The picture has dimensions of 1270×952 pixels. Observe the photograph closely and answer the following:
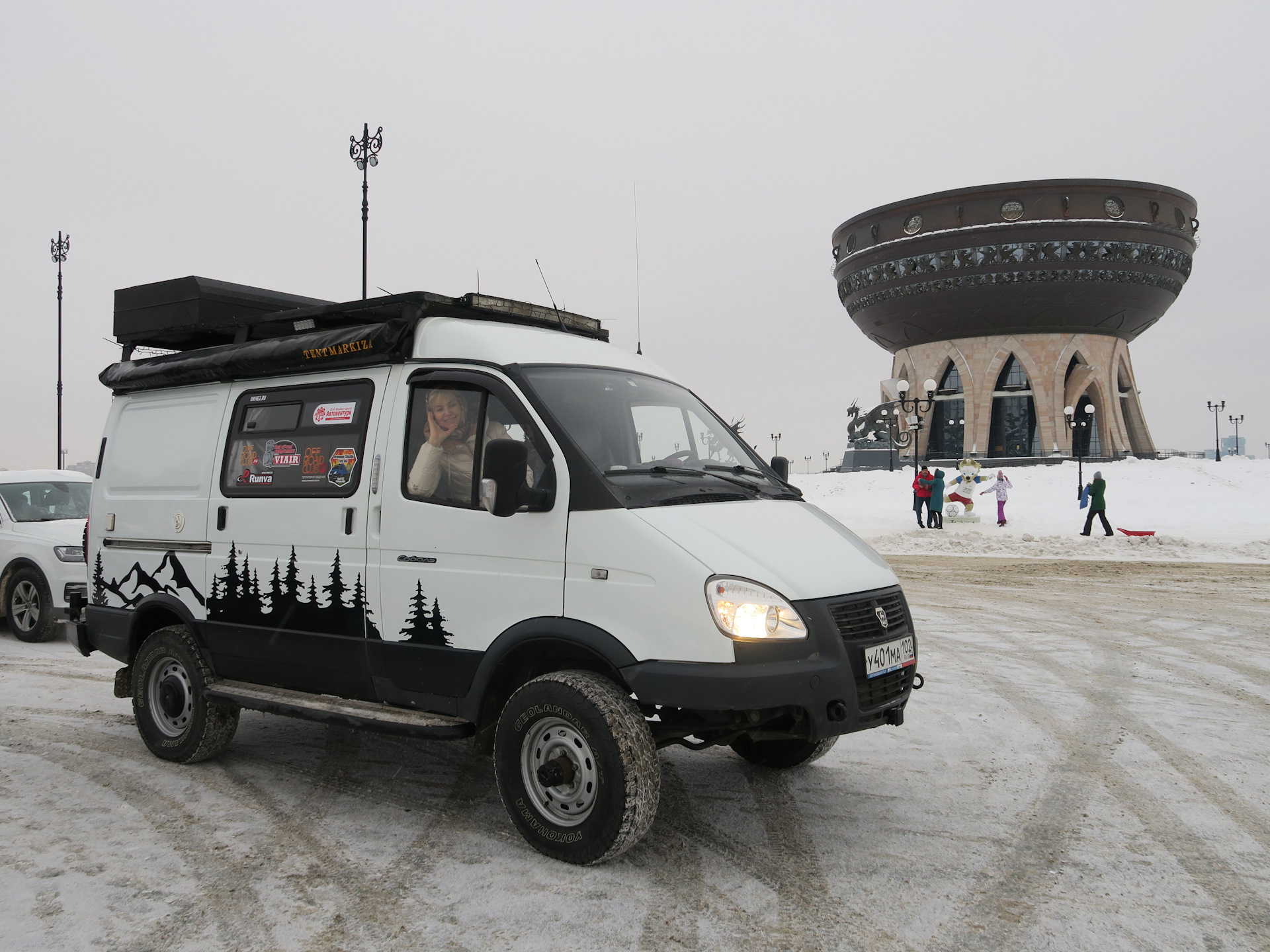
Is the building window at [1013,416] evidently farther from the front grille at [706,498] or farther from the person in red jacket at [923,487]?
the front grille at [706,498]

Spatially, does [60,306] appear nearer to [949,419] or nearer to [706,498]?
[706,498]

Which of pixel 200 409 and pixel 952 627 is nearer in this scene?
pixel 200 409

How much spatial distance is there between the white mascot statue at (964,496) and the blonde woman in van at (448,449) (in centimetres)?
2908

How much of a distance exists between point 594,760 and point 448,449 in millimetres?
1738

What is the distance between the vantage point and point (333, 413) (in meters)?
5.60

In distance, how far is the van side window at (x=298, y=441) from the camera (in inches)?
215

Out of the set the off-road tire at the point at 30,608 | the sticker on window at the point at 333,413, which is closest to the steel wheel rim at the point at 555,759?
the sticker on window at the point at 333,413

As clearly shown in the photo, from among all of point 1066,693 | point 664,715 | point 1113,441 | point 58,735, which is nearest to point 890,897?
point 664,715

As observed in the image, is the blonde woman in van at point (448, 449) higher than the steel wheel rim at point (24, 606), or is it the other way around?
the blonde woman in van at point (448, 449)

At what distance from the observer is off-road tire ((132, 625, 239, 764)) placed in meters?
6.04

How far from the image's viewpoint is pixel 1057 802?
5.35 m

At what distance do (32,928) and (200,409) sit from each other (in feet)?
11.1

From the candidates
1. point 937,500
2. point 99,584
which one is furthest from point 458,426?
point 937,500

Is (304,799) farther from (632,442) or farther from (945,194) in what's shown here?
(945,194)
